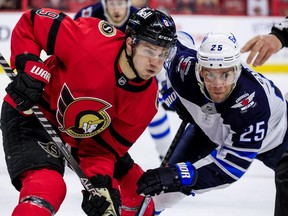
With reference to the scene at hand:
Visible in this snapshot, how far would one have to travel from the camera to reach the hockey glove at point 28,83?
9.01ft

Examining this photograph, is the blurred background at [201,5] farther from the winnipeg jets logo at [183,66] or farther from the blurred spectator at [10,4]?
the winnipeg jets logo at [183,66]

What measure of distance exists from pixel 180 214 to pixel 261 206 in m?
0.51

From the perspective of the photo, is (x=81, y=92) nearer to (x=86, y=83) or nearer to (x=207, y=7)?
(x=86, y=83)

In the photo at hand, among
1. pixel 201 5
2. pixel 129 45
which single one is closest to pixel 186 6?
pixel 201 5

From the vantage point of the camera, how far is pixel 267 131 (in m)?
3.28

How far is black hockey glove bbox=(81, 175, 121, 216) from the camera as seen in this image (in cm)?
296

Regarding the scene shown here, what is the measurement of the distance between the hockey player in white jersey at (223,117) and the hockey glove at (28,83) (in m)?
0.60

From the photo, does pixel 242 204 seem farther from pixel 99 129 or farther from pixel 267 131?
pixel 99 129

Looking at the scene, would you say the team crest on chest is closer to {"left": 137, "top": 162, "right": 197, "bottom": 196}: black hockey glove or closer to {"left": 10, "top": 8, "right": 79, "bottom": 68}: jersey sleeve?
{"left": 10, "top": 8, "right": 79, "bottom": 68}: jersey sleeve

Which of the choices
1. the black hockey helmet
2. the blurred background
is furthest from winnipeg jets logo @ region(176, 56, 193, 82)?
the blurred background

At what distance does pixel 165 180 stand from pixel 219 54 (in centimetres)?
57

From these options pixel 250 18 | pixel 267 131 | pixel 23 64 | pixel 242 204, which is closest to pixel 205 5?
pixel 250 18

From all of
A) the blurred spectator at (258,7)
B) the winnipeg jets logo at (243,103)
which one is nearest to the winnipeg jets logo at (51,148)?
the winnipeg jets logo at (243,103)

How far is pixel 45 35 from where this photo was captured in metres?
2.93
